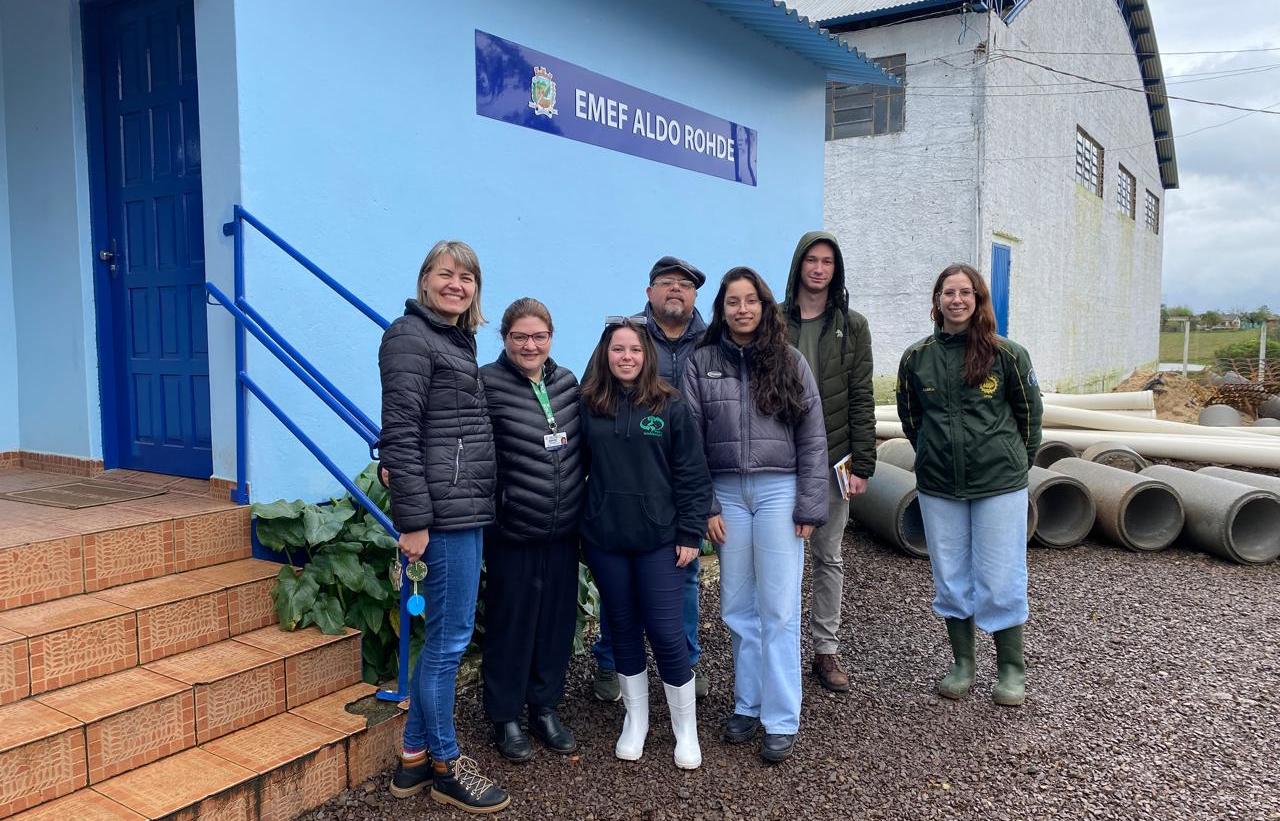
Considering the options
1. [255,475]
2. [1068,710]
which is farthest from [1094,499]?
[255,475]

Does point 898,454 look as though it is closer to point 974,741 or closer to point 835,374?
point 835,374

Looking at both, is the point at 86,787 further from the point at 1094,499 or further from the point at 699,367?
the point at 1094,499

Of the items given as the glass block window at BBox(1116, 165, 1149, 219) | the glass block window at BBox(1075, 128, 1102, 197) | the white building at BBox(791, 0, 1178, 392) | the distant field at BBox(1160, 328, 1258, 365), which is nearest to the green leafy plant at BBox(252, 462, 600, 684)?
the white building at BBox(791, 0, 1178, 392)

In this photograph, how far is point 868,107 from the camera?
44.3ft

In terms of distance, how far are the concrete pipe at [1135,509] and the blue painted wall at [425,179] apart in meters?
3.29

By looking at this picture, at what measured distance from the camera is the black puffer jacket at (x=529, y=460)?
120 inches

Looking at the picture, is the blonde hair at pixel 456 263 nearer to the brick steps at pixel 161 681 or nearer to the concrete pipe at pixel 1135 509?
the brick steps at pixel 161 681

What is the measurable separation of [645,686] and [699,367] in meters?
1.25

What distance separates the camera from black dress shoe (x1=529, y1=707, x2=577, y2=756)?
11.0 ft

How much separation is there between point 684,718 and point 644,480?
3.07ft

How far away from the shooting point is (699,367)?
3.39 meters

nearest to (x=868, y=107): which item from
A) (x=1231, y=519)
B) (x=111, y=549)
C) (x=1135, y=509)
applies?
(x=1135, y=509)

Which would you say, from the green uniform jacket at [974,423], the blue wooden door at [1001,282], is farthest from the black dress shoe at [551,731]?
the blue wooden door at [1001,282]

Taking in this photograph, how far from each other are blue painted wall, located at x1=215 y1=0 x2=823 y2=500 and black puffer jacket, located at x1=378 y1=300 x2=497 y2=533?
139cm
